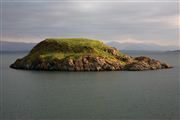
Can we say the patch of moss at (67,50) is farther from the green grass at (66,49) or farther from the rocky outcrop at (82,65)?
the rocky outcrop at (82,65)

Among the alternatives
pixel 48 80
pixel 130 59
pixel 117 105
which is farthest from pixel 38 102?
pixel 130 59

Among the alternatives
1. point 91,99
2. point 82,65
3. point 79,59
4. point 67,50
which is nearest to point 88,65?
point 82,65

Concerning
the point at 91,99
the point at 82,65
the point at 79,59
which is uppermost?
the point at 79,59

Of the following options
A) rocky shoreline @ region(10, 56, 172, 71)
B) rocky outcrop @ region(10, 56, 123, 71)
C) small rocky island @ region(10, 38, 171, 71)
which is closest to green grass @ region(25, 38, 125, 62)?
small rocky island @ region(10, 38, 171, 71)

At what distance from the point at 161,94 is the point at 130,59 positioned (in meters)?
75.7

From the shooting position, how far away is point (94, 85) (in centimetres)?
9225

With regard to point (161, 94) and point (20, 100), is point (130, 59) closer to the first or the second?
point (161, 94)

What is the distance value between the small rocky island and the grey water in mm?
32909

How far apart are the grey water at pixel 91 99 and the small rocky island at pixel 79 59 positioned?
32909mm

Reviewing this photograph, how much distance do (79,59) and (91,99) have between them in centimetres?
6835

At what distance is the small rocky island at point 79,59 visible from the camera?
5320 inches

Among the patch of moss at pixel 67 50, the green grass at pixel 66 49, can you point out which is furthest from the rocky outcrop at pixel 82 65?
the green grass at pixel 66 49

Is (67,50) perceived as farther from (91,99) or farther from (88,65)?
(91,99)

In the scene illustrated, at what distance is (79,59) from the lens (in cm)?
13600
